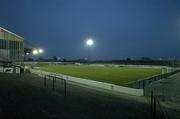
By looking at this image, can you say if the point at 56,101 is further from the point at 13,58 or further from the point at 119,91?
the point at 13,58

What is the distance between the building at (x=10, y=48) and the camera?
48.4m

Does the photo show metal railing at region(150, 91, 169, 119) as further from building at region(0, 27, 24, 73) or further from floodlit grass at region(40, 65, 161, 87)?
building at region(0, 27, 24, 73)

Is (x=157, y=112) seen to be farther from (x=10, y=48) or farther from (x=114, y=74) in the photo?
(x=10, y=48)

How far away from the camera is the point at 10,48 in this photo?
50.8 metres

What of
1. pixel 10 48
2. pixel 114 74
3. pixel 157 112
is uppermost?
pixel 10 48

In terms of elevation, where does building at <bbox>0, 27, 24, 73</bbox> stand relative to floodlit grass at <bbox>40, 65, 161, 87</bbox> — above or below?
above

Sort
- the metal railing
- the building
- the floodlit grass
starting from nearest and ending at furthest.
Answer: the metal railing, the floodlit grass, the building


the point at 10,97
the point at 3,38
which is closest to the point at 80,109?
the point at 10,97

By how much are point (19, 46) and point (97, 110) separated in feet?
143

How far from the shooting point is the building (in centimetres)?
4838

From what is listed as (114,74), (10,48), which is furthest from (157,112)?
(10,48)

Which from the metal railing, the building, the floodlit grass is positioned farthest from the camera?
the building

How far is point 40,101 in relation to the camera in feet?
46.6

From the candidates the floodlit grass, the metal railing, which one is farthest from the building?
the metal railing
